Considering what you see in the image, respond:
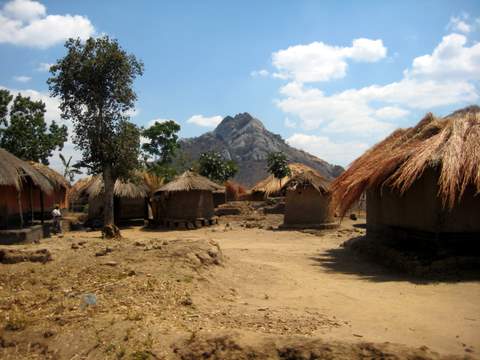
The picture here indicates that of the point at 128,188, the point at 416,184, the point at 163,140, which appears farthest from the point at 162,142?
the point at 416,184

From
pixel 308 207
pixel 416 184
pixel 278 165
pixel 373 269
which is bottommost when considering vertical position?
pixel 373 269

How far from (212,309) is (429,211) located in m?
5.55

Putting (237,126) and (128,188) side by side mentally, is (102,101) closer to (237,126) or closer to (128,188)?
(128,188)

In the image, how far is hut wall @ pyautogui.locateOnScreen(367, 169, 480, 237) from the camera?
8859 millimetres

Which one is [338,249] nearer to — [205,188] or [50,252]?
[50,252]

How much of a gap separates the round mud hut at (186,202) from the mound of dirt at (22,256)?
12284 millimetres

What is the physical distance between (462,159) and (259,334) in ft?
19.5

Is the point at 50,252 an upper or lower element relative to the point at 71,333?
upper

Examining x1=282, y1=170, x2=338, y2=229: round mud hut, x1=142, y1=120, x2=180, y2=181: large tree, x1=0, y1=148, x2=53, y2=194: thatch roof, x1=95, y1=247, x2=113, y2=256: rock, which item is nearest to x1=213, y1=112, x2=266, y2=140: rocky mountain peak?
x1=142, y1=120, x2=180, y2=181: large tree

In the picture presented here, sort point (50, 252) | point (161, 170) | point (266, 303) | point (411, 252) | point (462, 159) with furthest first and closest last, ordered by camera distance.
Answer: point (161, 170) → point (411, 252) → point (462, 159) → point (50, 252) → point (266, 303)

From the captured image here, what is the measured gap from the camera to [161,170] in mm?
32125

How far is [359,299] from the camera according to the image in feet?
21.6

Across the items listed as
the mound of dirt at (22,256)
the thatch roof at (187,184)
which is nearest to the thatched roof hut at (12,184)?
the mound of dirt at (22,256)

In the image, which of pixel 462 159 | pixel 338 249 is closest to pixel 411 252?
pixel 462 159
